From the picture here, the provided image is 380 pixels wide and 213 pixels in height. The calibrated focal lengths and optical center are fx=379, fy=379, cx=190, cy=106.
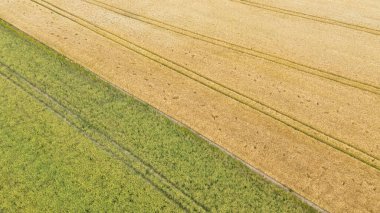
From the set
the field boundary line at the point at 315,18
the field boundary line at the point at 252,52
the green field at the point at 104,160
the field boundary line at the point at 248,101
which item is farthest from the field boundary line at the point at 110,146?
the field boundary line at the point at 315,18

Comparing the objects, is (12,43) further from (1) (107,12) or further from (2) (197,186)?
(2) (197,186)

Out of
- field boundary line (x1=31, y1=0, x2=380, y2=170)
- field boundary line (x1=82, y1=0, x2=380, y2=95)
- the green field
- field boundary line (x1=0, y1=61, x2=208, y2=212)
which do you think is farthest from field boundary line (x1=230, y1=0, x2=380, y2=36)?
field boundary line (x1=0, y1=61, x2=208, y2=212)

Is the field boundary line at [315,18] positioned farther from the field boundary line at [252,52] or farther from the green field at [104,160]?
the green field at [104,160]

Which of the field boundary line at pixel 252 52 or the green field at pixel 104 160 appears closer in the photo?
the green field at pixel 104 160

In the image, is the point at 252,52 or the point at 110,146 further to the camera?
the point at 252,52

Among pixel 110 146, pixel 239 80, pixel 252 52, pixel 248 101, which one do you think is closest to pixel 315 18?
pixel 252 52

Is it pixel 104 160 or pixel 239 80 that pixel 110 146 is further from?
pixel 239 80
